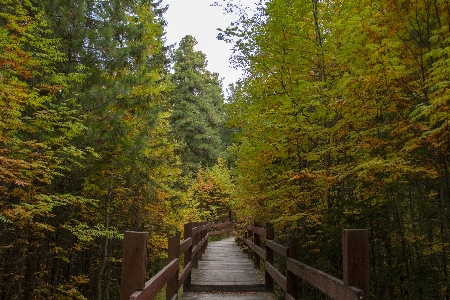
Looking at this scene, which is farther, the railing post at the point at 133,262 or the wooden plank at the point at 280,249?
the wooden plank at the point at 280,249

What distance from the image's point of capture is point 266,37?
7090 mm

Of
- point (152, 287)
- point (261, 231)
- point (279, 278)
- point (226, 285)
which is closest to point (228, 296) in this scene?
point (226, 285)

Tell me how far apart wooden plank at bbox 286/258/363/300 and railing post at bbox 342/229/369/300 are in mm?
85

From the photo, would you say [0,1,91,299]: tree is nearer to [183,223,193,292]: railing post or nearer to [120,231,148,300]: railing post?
[183,223,193,292]: railing post

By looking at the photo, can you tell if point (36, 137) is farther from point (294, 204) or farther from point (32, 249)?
point (294, 204)

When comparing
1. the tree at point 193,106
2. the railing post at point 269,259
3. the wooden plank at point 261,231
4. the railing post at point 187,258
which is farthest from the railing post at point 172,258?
the tree at point 193,106

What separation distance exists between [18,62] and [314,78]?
639 cm

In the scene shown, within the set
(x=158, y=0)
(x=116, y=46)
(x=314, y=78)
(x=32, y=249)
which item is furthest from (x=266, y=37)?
(x=158, y=0)

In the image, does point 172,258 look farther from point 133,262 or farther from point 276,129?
point 276,129

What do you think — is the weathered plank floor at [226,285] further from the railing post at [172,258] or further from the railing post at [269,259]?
the railing post at [172,258]

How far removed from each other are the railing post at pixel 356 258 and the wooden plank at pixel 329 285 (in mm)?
85

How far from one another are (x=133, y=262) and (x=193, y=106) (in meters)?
28.2

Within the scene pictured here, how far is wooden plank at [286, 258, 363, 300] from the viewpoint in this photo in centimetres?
241

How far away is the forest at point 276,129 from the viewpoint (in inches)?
187
